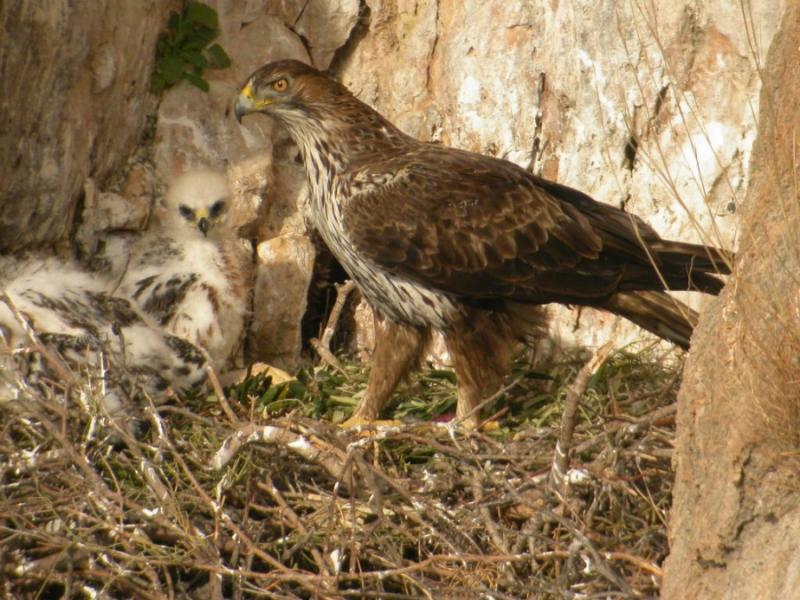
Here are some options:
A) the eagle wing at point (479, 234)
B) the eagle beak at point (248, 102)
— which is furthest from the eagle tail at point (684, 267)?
the eagle beak at point (248, 102)

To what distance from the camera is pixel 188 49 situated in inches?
307

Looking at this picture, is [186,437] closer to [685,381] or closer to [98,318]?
[98,318]

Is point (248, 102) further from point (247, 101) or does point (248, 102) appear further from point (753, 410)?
point (753, 410)

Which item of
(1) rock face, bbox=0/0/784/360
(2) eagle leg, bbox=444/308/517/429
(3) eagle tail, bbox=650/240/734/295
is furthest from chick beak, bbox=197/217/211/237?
(3) eagle tail, bbox=650/240/734/295

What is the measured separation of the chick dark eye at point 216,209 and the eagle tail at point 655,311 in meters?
2.22

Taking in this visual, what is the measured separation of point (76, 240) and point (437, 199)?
6.70 feet

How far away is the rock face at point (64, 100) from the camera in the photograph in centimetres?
675

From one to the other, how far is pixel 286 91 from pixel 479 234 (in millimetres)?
1266

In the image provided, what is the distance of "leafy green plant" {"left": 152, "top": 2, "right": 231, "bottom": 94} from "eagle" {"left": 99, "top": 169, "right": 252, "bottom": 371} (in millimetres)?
511

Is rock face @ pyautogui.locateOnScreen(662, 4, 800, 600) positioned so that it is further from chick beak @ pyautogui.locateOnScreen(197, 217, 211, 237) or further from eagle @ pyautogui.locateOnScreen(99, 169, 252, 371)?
chick beak @ pyautogui.locateOnScreen(197, 217, 211, 237)

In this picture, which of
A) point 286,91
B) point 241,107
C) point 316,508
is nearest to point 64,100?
point 241,107

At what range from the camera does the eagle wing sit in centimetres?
643

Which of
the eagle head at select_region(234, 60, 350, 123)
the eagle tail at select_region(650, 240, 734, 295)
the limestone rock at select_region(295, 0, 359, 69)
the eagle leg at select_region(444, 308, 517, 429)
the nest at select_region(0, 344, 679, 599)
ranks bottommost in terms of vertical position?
the nest at select_region(0, 344, 679, 599)

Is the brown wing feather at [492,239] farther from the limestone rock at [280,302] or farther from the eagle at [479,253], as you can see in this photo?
the limestone rock at [280,302]
